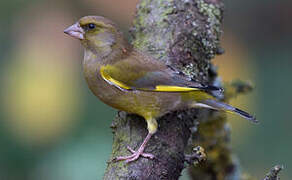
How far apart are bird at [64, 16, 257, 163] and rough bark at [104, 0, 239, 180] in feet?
0.29

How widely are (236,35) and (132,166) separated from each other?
17.8ft

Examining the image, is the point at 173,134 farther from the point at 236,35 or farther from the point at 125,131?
the point at 236,35

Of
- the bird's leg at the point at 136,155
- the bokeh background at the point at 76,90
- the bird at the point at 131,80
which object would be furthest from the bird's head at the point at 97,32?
the bokeh background at the point at 76,90

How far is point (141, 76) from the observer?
372 centimetres

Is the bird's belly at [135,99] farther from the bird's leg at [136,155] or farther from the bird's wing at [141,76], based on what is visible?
the bird's leg at [136,155]

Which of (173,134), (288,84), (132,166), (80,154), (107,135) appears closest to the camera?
(132,166)

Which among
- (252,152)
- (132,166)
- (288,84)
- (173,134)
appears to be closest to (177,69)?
(173,134)

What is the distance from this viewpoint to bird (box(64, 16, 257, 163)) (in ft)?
11.9

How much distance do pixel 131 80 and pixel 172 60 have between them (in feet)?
1.17

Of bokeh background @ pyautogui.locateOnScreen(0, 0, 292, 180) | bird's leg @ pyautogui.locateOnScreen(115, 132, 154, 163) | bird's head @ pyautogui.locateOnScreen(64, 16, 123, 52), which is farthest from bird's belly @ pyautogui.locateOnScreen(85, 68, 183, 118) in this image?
bokeh background @ pyautogui.locateOnScreen(0, 0, 292, 180)

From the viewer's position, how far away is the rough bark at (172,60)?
316cm

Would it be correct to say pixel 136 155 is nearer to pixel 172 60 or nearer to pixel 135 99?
pixel 135 99

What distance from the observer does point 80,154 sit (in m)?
5.03

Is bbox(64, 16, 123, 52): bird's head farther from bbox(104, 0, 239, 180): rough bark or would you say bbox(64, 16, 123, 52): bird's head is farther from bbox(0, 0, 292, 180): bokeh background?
bbox(0, 0, 292, 180): bokeh background
